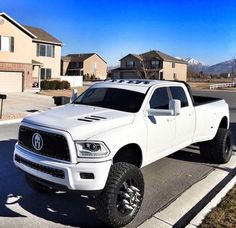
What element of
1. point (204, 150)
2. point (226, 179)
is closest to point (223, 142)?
point (204, 150)

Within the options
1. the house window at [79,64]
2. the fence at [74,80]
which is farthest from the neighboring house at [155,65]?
the fence at [74,80]

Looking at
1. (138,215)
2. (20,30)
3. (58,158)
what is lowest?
(138,215)

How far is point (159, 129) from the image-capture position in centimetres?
534

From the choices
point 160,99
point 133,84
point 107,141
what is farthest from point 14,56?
point 107,141

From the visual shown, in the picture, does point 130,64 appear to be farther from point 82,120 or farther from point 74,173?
point 74,173

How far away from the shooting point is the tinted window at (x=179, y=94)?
6.25 metres

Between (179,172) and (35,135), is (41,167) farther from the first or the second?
(179,172)

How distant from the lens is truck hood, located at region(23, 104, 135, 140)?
13.8 ft

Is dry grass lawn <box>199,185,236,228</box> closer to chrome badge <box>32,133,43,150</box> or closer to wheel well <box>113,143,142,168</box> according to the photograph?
wheel well <box>113,143,142,168</box>

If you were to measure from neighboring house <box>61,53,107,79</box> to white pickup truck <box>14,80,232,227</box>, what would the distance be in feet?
237

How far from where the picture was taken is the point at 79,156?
4.11 meters

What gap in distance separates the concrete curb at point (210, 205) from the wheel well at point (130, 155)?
3.69 feet

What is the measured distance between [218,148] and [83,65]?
72.7 meters

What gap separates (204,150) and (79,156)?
4155mm
